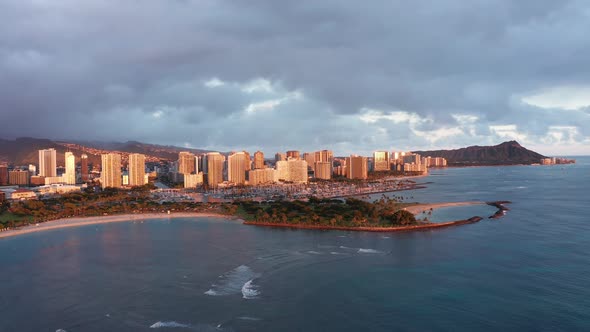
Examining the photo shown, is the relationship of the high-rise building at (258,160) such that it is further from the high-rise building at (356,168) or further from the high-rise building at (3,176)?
the high-rise building at (3,176)

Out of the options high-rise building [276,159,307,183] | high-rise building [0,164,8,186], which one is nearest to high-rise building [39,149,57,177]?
high-rise building [0,164,8,186]

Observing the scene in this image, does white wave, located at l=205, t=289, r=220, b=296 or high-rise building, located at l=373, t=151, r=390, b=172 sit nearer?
white wave, located at l=205, t=289, r=220, b=296

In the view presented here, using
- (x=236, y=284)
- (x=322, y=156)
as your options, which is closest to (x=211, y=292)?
(x=236, y=284)

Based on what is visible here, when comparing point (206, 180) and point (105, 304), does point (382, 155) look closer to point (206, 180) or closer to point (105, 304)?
point (206, 180)

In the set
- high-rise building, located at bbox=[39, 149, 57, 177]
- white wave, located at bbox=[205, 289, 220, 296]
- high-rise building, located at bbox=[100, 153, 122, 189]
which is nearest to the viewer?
white wave, located at bbox=[205, 289, 220, 296]

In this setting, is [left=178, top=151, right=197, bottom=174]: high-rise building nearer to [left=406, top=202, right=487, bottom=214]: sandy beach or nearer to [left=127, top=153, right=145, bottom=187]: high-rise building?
[left=127, top=153, right=145, bottom=187]: high-rise building

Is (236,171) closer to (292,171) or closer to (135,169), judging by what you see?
(292,171)
